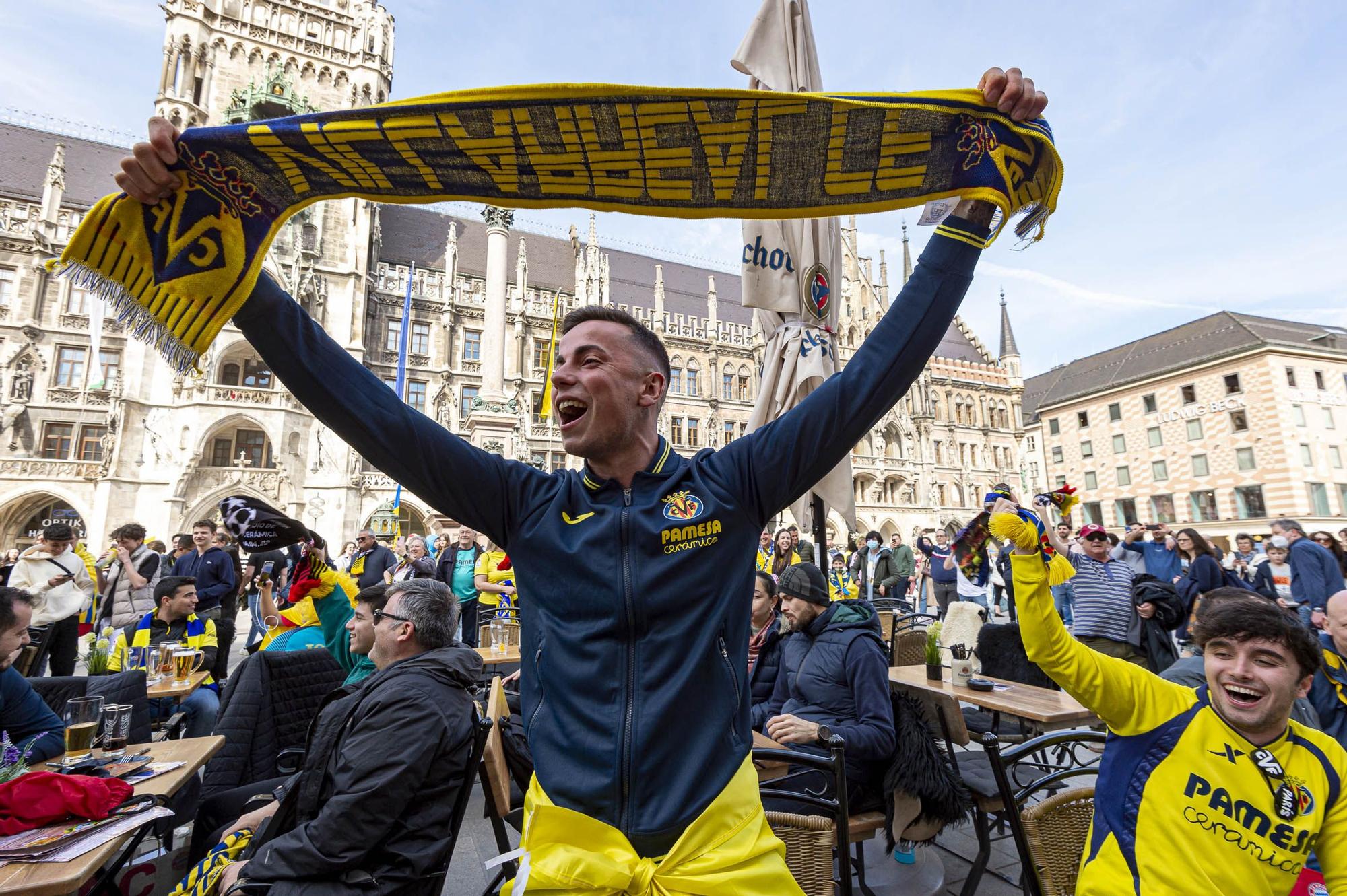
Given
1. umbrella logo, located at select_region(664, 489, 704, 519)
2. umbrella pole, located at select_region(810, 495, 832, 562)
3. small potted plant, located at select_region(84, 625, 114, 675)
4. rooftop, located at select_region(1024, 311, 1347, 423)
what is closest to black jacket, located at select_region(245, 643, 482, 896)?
umbrella logo, located at select_region(664, 489, 704, 519)

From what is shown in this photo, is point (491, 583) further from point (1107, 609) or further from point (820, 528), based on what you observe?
point (1107, 609)

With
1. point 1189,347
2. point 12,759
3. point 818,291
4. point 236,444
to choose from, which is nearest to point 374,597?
point 12,759

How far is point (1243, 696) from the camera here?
191 cm

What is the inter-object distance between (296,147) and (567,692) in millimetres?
1346

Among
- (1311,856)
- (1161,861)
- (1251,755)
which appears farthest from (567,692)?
(1311,856)

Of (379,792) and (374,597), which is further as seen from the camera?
(374,597)

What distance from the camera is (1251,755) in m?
1.85

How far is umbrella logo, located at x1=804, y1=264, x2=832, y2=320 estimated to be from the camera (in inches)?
180

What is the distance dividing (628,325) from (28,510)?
33572 mm

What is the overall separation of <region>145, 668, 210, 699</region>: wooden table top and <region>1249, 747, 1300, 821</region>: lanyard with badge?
5.52 meters

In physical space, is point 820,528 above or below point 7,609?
above

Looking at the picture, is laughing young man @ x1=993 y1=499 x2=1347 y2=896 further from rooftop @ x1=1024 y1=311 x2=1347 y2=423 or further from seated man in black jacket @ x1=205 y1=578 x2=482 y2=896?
rooftop @ x1=1024 y1=311 x2=1347 y2=423

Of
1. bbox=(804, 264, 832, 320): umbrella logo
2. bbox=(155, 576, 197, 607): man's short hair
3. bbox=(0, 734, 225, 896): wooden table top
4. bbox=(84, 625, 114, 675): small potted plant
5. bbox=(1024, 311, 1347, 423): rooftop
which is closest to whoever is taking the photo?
bbox=(0, 734, 225, 896): wooden table top

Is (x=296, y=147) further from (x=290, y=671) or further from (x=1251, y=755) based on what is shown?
(x=290, y=671)
